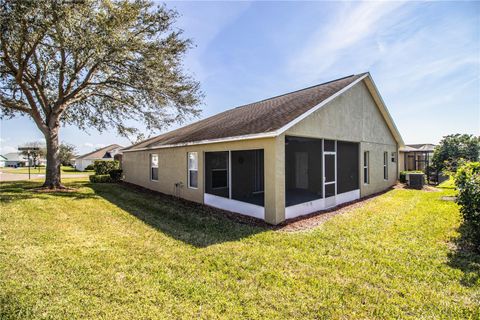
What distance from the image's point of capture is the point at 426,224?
7090 mm

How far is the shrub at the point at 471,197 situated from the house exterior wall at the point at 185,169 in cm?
439

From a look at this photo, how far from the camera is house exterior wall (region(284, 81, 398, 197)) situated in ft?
28.4

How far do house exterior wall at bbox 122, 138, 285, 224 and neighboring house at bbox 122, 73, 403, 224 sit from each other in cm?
3

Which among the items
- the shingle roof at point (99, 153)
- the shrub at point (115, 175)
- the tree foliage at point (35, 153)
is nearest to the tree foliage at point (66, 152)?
the tree foliage at point (35, 153)

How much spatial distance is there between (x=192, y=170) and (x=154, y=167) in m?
4.74

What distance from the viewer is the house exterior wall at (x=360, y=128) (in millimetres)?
8656

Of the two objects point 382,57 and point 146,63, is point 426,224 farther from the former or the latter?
point 146,63

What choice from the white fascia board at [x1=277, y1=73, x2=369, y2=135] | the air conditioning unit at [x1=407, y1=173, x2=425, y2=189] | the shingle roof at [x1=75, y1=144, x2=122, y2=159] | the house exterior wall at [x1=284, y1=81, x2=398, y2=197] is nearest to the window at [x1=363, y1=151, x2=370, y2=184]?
the house exterior wall at [x1=284, y1=81, x2=398, y2=197]

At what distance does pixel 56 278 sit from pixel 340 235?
20.4 ft

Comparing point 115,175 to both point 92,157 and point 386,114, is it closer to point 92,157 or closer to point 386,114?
point 386,114

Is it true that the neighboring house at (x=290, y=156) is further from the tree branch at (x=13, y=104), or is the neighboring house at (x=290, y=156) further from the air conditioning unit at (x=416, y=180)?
the tree branch at (x=13, y=104)

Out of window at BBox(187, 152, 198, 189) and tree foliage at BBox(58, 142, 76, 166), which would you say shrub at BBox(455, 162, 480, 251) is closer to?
window at BBox(187, 152, 198, 189)

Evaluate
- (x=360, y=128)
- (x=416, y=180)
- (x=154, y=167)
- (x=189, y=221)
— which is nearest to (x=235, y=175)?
(x=189, y=221)

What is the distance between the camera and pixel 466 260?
4.68 meters
